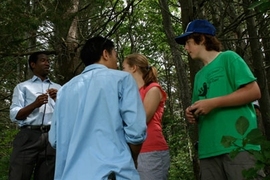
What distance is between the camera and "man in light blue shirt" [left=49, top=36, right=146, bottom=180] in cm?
216

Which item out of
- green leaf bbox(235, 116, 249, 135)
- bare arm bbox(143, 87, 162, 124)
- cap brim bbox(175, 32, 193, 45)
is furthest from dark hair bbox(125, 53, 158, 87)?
green leaf bbox(235, 116, 249, 135)

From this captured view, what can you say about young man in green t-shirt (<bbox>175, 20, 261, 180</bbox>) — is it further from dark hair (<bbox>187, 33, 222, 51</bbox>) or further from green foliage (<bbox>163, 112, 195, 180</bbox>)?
green foliage (<bbox>163, 112, 195, 180</bbox>)

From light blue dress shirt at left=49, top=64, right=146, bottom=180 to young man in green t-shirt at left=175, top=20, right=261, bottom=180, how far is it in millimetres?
541

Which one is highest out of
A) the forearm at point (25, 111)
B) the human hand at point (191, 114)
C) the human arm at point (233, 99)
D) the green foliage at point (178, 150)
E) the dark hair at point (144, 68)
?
the dark hair at point (144, 68)

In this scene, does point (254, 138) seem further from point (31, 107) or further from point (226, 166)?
point (31, 107)

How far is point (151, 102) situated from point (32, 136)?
1353 mm

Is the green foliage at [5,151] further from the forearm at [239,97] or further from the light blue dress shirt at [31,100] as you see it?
the forearm at [239,97]

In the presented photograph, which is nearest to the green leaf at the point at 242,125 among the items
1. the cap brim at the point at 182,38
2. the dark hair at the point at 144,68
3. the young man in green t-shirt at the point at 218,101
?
the young man in green t-shirt at the point at 218,101

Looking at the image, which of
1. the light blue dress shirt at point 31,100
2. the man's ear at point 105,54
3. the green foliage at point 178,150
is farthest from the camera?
the green foliage at point 178,150

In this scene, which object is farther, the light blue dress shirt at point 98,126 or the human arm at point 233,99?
the human arm at point 233,99

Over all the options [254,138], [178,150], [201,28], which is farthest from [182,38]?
[178,150]

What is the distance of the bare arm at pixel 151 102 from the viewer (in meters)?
3.19

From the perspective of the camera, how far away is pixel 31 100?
4051 millimetres

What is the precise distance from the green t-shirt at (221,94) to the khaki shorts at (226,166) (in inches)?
1.8
